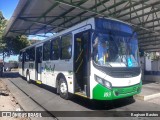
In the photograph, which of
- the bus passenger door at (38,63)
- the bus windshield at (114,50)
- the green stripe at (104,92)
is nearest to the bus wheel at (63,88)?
the green stripe at (104,92)

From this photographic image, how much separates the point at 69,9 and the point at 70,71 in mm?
6268

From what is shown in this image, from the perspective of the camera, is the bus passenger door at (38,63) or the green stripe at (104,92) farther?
the bus passenger door at (38,63)

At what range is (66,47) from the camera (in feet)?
31.3

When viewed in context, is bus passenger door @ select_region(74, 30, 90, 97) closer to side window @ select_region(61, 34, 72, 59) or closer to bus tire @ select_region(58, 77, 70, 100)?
side window @ select_region(61, 34, 72, 59)

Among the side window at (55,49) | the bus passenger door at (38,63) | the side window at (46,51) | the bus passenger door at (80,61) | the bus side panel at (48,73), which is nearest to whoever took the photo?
the bus passenger door at (80,61)

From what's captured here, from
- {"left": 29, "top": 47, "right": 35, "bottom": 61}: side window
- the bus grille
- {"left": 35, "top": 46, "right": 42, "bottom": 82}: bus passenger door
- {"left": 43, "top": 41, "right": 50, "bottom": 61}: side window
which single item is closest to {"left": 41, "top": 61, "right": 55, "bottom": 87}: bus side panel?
{"left": 43, "top": 41, "right": 50, "bottom": 61}: side window

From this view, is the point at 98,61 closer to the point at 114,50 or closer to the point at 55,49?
the point at 114,50

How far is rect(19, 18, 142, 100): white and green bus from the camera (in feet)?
24.0

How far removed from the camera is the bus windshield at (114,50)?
741cm

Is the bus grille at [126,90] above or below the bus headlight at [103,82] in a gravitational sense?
below

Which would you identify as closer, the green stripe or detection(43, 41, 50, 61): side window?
the green stripe

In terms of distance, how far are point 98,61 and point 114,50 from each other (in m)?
0.88

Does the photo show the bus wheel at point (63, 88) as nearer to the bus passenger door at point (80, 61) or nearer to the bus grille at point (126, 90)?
the bus passenger door at point (80, 61)

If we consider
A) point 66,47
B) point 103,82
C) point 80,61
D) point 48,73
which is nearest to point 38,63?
point 48,73
